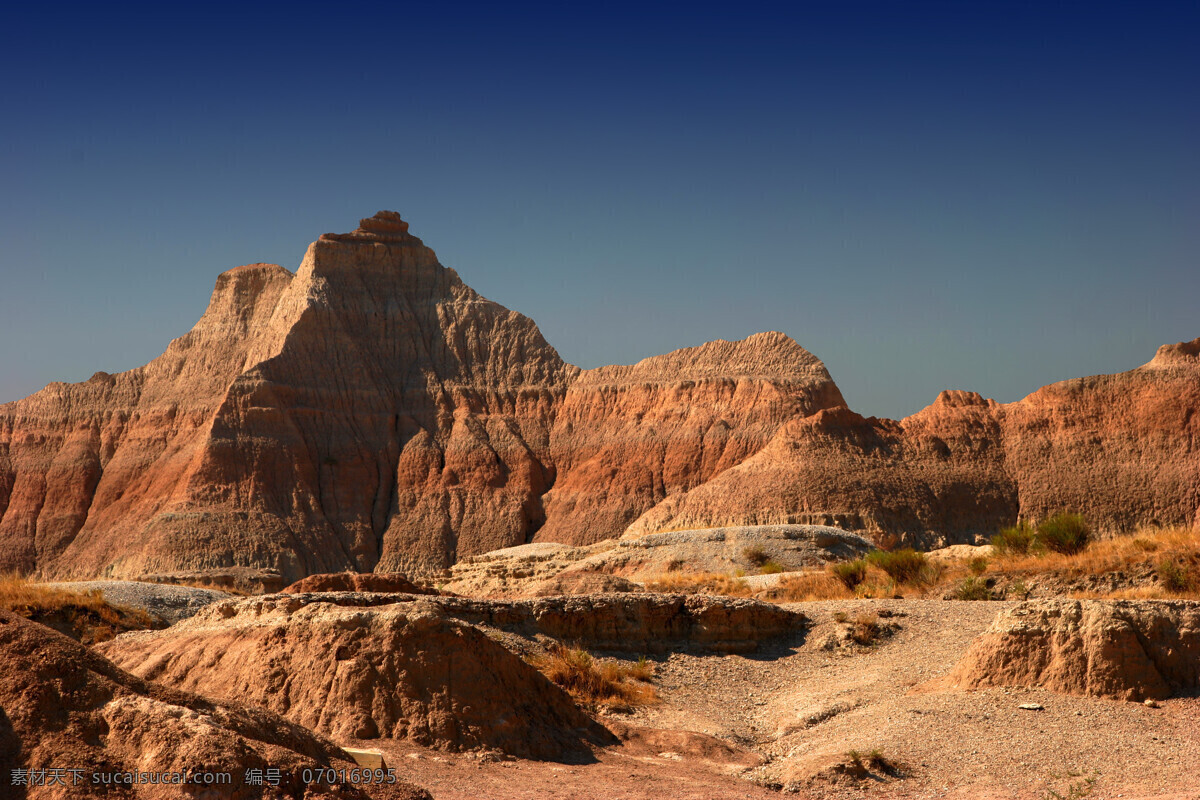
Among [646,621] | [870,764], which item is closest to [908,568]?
[646,621]

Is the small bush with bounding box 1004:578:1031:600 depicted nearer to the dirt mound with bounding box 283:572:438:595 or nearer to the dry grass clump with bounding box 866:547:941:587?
the dry grass clump with bounding box 866:547:941:587

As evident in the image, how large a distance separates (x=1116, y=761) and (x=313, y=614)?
356 inches

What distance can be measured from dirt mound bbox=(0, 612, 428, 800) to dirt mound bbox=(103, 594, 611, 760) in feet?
13.2

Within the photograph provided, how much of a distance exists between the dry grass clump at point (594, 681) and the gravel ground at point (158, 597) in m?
10.5

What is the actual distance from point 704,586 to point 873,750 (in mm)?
20536

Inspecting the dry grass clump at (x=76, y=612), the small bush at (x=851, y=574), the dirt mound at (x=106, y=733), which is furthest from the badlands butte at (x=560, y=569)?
the small bush at (x=851, y=574)

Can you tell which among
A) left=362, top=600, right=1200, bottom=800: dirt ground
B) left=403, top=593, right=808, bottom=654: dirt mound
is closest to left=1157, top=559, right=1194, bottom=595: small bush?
left=362, top=600, right=1200, bottom=800: dirt ground

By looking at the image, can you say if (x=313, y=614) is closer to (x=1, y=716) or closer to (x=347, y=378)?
(x=1, y=716)

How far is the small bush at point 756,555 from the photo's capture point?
40656 mm

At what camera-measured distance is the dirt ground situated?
10703 millimetres

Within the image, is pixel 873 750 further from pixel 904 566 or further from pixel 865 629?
pixel 904 566

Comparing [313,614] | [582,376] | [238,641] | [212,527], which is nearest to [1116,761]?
[313,614]

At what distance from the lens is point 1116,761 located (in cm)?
1133

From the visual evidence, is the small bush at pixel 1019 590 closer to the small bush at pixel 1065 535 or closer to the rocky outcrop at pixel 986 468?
the small bush at pixel 1065 535
